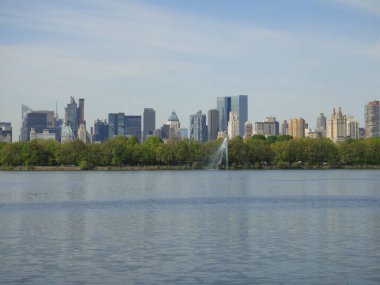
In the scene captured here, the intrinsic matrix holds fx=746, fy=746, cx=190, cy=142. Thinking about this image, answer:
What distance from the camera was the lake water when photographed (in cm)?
2145

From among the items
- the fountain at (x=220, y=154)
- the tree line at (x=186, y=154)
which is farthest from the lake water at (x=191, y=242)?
the fountain at (x=220, y=154)

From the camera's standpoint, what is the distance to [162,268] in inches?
880

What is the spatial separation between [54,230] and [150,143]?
4623 inches

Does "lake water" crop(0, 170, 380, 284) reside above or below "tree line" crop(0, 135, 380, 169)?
below

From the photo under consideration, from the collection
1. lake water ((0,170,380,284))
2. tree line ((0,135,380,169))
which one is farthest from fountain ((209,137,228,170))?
lake water ((0,170,380,284))

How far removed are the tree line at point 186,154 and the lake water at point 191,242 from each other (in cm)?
9482

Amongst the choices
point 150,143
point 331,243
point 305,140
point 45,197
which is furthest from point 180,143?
point 331,243

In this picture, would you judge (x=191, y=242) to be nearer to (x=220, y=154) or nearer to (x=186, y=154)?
(x=186, y=154)

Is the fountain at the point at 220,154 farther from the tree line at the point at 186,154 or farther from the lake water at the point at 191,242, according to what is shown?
the lake water at the point at 191,242

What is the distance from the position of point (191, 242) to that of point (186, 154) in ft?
387

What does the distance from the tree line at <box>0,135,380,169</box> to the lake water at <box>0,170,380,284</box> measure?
311ft

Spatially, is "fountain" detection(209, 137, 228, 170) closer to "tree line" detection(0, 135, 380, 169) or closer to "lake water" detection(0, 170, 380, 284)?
"tree line" detection(0, 135, 380, 169)

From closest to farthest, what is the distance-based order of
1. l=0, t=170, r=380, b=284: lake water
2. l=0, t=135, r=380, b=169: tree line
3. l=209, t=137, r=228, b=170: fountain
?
1. l=0, t=170, r=380, b=284: lake water
2. l=0, t=135, r=380, b=169: tree line
3. l=209, t=137, r=228, b=170: fountain

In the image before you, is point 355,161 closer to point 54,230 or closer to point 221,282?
point 54,230
